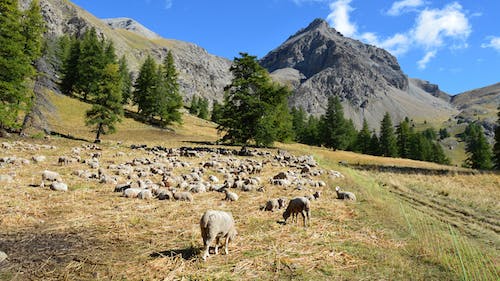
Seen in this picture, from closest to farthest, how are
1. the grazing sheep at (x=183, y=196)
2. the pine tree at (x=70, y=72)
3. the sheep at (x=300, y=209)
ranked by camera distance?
the sheep at (x=300, y=209), the grazing sheep at (x=183, y=196), the pine tree at (x=70, y=72)

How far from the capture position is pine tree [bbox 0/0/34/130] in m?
22.4

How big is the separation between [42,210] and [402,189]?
63.0ft

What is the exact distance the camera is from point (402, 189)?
19.4 metres

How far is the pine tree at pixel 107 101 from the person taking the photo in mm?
34375

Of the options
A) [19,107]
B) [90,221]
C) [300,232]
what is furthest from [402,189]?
[19,107]

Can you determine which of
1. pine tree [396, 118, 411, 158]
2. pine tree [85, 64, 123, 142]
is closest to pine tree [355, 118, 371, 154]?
pine tree [396, 118, 411, 158]

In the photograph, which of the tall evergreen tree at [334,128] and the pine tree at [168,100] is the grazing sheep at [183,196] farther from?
the tall evergreen tree at [334,128]

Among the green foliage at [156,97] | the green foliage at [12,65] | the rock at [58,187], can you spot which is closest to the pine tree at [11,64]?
the green foliage at [12,65]

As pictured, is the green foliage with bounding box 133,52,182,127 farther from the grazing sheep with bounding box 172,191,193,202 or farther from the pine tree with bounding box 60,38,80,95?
the grazing sheep with bounding box 172,191,193,202

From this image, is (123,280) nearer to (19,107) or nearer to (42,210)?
(42,210)

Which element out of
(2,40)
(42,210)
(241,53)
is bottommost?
(42,210)

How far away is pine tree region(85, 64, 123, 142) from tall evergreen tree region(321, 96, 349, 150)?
5370 centimetres

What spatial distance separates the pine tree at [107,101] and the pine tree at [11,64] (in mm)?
10009

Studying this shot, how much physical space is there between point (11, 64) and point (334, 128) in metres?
66.4
